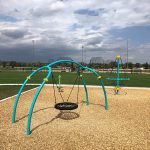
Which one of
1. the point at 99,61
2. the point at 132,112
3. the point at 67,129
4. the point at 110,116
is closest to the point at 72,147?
the point at 67,129

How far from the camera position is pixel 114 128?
673cm

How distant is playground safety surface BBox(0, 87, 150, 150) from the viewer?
17.7 ft

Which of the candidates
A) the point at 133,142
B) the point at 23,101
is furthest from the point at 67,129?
the point at 23,101

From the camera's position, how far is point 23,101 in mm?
10727

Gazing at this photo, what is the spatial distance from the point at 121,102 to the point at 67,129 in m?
Result: 5.12

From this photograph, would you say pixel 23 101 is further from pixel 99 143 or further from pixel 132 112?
pixel 99 143

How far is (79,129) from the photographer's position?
6547 mm

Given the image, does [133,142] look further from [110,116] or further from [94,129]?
[110,116]

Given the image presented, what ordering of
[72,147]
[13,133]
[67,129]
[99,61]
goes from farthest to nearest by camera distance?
[99,61], [67,129], [13,133], [72,147]

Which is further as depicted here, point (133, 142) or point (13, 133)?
point (13, 133)

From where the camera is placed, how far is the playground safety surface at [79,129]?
5.40m

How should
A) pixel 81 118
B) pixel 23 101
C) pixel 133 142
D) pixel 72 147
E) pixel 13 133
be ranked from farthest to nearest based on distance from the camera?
pixel 23 101, pixel 81 118, pixel 13 133, pixel 133 142, pixel 72 147

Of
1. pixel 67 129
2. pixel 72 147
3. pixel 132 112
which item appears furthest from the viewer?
pixel 132 112

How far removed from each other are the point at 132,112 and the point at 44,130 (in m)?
3.94
